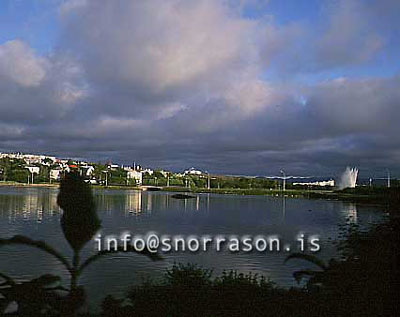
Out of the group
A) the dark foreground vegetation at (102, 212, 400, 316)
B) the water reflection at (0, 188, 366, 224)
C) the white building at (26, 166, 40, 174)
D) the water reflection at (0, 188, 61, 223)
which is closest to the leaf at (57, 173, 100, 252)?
the dark foreground vegetation at (102, 212, 400, 316)

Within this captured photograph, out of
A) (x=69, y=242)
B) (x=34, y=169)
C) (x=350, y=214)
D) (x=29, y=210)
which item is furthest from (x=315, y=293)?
(x=34, y=169)

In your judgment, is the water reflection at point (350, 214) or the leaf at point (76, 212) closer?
the leaf at point (76, 212)

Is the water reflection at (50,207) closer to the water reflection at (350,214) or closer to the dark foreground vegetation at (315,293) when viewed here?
the water reflection at (350,214)

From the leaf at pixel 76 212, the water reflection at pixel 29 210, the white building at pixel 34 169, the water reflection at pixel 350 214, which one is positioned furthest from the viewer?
the white building at pixel 34 169

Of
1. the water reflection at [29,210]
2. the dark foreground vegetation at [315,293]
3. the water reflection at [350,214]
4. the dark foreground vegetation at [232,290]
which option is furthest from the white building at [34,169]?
the dark foreground vegetation at [232,290]

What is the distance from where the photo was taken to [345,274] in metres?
4.98

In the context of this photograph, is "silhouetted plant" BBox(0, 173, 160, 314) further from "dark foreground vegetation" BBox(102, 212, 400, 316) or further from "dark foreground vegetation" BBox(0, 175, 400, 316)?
"dark foreground vegetation" BBox(102, 212, 400, 316)

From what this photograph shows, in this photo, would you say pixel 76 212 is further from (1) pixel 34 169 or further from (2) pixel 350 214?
(1) pixel 34 169

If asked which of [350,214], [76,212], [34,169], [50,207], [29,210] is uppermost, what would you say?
[34,169]

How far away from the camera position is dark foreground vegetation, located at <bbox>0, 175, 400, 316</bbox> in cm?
461

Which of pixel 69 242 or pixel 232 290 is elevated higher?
pixel 69 242

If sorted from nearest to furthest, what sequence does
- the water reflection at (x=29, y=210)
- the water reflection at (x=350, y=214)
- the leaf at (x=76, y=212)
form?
the leaf at (x=76, y=212)
the water reflection at (x=350, y=214)
the water reflection at (x=29, y=210)

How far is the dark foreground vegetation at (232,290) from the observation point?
15.1ft

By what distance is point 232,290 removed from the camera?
19.0ft
